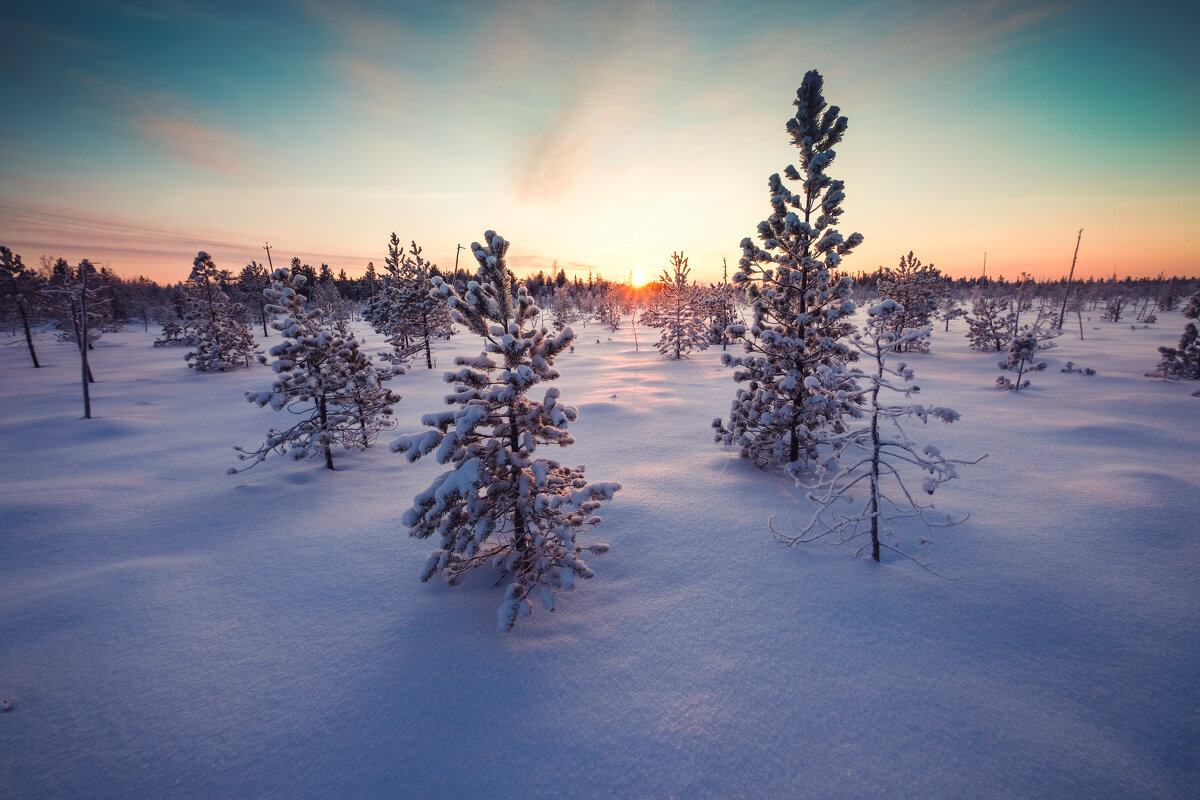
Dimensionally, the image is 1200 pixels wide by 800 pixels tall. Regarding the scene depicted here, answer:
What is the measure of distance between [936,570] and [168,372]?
130 ft

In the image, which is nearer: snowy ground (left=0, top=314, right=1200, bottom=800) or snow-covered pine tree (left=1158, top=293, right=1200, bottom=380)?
snowy ground (left=0, top=314, right=1200, bottom=800)

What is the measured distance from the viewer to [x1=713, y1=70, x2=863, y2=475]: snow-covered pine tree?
805cm

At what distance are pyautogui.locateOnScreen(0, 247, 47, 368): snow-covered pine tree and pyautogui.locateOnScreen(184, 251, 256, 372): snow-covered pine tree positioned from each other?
7059 millimetres

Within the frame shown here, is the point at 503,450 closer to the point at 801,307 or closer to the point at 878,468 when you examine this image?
the point at 878,468

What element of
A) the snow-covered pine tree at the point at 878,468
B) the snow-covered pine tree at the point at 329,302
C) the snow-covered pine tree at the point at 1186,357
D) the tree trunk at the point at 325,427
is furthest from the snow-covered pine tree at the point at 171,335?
the snow-covered pine tree at the point at 1186,357

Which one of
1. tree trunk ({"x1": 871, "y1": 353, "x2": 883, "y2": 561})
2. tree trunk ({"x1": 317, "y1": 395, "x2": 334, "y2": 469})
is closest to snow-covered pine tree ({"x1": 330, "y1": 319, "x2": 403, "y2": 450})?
tree trunk ({"x1": 317, "y1": 395, "x2": 334, "y2": 469})

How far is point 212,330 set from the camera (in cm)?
2731

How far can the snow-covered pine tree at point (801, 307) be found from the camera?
805 centimetres

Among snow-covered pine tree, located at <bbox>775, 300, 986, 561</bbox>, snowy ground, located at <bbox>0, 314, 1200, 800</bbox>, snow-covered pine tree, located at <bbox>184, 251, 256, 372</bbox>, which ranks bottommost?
snowy ground, located at <bbox>0, 314, 1200, 800</bbox>

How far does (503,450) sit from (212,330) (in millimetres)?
33493

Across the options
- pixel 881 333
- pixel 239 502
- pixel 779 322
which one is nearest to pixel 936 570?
pixel 881 333

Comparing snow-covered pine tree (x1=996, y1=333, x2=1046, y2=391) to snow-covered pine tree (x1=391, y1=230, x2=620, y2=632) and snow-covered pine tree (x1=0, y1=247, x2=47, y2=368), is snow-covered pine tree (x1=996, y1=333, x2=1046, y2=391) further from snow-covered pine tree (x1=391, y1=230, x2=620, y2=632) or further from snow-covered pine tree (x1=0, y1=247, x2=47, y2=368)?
snow-covered pine tree (x1=0, y1=247, x2=47, y2=368)

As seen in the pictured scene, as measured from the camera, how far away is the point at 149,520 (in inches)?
314

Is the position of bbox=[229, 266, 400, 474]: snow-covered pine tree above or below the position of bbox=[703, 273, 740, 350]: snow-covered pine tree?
below
